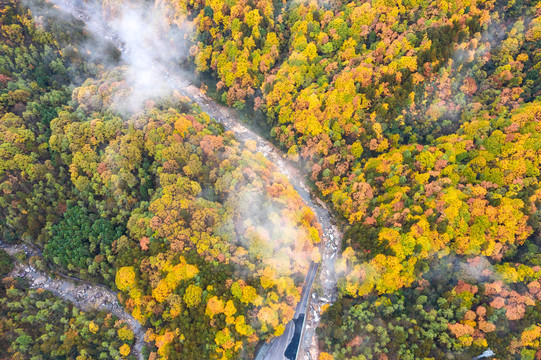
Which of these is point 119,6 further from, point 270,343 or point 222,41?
point 270,343

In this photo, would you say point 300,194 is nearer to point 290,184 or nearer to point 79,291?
point 290,184

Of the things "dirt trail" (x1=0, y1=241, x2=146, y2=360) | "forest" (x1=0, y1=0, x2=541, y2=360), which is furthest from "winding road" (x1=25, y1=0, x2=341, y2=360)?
"forest" (x1=0, y1=0, x2=541, y2=360)

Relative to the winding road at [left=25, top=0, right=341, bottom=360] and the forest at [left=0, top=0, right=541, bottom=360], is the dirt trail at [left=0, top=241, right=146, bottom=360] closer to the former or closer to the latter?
the winding road at [left=25, top=0, right=341, bottom=360]

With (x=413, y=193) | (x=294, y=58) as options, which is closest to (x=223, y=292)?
(x=413, y=193)

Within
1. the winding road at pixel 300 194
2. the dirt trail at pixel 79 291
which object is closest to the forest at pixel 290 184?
the dirt trail at pixel 79 291

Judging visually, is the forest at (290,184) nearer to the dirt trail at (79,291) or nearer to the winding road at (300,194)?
the dirt trail at (79,291)

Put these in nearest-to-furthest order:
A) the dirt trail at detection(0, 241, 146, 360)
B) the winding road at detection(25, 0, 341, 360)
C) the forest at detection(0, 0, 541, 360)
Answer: the forest at detection(0, 0, 541, 360)
the winding road at detection(25, 0, 341, 360)
the dirt trail at detection(0, 241, 146, 360)
